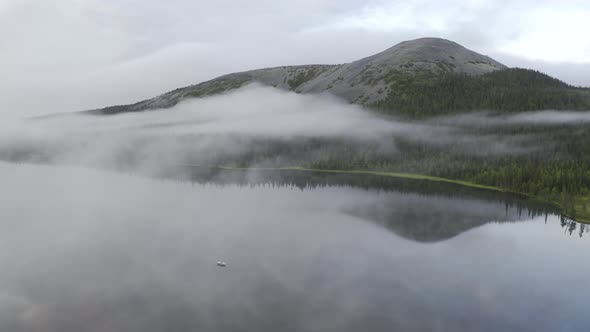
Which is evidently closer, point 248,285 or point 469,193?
point 248,285

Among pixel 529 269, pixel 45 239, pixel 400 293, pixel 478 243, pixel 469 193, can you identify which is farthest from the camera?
pixel 469 193

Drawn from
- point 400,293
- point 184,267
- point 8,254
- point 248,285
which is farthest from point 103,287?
point 400,293

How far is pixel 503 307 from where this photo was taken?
68.8 m

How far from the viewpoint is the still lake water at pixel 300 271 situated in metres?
64.2

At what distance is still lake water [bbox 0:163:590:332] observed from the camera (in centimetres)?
6425

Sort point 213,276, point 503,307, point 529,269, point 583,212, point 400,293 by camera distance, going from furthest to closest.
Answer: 1. point 583,212
2. point 529,269
3. point 213,276
4. point 400,293
5. point 503,307

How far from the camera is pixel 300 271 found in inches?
3410

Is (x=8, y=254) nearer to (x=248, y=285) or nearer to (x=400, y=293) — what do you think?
(x=248, y=285)

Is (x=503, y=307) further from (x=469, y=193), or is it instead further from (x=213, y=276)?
(x=469, y=193)

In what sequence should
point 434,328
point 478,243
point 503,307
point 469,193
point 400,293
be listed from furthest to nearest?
1. point 469,193
2. point 478,243
3. point 400,293
4. point 503,307
5. point 434,328

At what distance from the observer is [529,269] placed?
9025 centimetres

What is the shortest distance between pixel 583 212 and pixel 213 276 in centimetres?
12707

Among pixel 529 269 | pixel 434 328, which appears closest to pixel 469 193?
pixel 529 269

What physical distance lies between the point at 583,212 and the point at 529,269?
7399 centimetres
